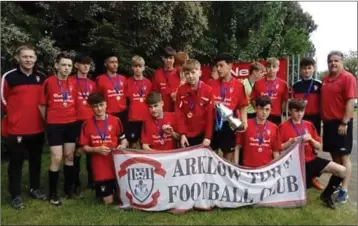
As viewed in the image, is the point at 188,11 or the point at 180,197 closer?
the point at 180,197

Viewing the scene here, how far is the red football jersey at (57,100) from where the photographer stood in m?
5.96

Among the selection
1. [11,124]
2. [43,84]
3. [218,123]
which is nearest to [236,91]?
[218,123]

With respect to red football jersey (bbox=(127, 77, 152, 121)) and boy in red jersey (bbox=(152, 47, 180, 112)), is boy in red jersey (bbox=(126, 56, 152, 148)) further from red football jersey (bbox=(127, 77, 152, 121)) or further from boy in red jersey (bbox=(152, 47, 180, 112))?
boy in red jersey (bbox=(152, 47, 180, 112))

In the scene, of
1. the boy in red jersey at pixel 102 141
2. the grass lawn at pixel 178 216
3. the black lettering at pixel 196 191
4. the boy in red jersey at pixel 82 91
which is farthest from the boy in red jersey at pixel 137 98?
the black lettering at pixel 196 191

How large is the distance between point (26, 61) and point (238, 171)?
321cm

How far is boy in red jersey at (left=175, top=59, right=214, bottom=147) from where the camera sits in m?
5.70

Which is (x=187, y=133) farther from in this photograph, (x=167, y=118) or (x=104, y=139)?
(x=104, y=139)

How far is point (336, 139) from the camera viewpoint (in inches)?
241

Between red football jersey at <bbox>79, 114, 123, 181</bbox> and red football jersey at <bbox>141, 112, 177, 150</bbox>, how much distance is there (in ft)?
1.31

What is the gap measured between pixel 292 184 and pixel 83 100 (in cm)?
319

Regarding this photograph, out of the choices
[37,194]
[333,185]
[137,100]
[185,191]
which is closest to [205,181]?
[185,191]

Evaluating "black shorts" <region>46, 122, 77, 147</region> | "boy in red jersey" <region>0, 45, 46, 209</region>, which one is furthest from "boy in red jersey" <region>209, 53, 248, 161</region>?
"boy in red jersey" <region>0, 45, 46, 209</region>

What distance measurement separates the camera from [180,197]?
547 cm

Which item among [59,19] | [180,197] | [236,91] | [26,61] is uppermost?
[59,19]
